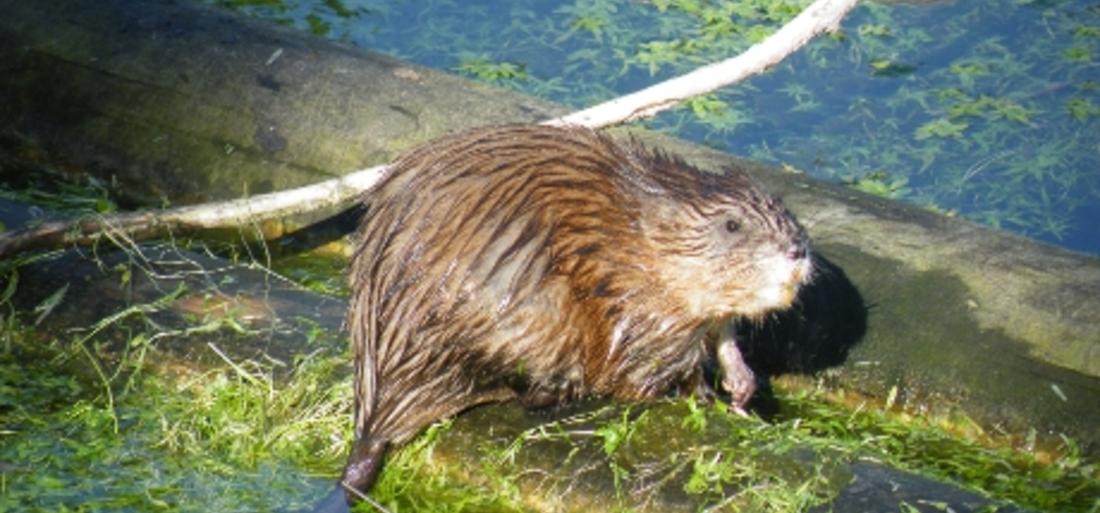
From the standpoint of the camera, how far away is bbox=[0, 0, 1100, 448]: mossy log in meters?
4.51

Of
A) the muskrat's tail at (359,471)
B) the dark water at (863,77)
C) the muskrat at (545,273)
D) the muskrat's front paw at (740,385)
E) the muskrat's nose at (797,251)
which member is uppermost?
the muskrat's nose at (797,251)

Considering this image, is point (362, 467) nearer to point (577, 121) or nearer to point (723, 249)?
point (723, 249)

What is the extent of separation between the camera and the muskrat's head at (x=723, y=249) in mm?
4207

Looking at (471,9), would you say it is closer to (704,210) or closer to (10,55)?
(10,55)

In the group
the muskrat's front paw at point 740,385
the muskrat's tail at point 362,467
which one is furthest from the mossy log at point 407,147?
the muskrat's tail at point 362,467

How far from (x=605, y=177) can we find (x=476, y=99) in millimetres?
1292

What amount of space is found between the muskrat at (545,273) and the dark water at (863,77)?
2.31 meters

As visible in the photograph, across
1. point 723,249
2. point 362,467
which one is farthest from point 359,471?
point 723,249

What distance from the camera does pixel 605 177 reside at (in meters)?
4.30

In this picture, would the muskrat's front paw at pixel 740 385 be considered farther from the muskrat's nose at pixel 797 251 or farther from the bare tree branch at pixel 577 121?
the bare tree branch at pixel 577 121

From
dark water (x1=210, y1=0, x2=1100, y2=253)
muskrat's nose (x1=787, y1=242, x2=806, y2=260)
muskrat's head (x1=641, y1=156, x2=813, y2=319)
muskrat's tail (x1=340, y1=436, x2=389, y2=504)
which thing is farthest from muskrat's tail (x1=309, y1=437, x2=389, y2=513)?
dark water (x1=210, y1=0, x2=1100, y2=253)

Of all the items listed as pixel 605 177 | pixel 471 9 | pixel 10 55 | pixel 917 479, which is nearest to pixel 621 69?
pixel 471 9

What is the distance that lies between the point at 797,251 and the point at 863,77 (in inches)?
132

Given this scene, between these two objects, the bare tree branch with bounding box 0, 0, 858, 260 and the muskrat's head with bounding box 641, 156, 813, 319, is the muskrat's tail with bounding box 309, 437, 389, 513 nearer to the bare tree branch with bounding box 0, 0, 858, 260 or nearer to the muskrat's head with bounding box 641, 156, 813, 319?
the muskrat's head with bounding box 641, 156, 813, 319
